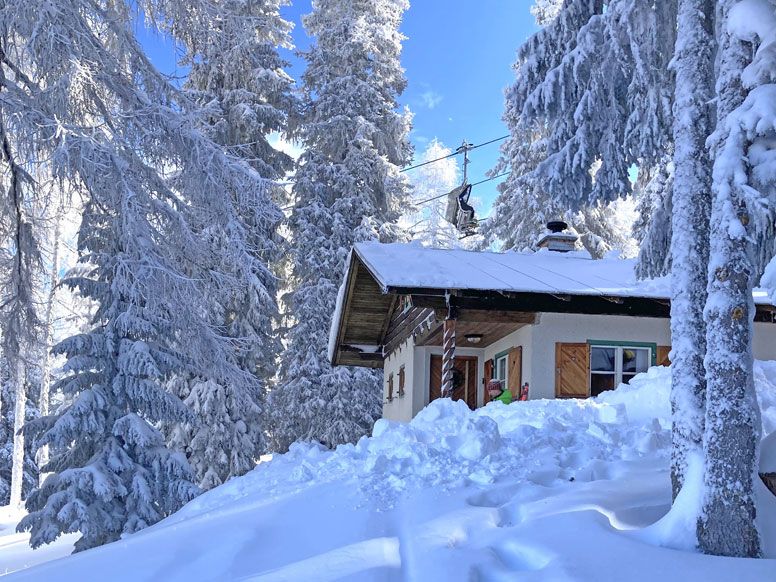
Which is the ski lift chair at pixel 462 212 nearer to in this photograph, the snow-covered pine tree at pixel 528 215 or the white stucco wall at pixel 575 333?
the white stucco wall at pixel 575 333

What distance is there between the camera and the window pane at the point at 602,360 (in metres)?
14.7

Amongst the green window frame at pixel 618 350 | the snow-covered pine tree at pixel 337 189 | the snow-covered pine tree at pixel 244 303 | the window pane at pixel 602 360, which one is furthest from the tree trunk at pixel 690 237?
the snow-covered pine tree at pixel 337 189

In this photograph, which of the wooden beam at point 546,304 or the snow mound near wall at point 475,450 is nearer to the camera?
the snow mound near wall at point 475,450

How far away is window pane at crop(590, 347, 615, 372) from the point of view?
14.7m

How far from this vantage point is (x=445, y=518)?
5664 mm

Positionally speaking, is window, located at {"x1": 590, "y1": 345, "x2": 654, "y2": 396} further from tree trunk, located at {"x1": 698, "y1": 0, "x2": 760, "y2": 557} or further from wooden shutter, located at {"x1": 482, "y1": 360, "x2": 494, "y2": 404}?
tree trunk, located at {"x1": 698, "y1": 0, "x2": 760, "y2": 557}

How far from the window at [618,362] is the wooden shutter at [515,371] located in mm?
1451

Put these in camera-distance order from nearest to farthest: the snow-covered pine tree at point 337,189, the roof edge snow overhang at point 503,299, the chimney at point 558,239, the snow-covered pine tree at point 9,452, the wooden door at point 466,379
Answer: the roof edge snow overhang at point 503,299
the chimney at point 558,239
the wooden door at point 466,379
the snow-covered pine tree at point 337,189
the snow-covered pine tree at point 9,452

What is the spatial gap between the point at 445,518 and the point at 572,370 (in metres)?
9.18

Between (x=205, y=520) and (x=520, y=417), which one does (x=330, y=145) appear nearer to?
(x=520, y=417)

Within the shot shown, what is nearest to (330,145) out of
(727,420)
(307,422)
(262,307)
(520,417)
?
(262,307)

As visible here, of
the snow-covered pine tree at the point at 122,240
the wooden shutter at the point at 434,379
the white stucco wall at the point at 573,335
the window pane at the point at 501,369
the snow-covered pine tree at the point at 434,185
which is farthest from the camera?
the snow-covered pine tree at the point at 434,185

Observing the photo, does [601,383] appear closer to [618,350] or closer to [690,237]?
[618,350]

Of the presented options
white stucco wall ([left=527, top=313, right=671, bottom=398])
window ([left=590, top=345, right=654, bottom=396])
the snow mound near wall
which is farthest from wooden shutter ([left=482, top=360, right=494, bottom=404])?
the snow mound near wall
